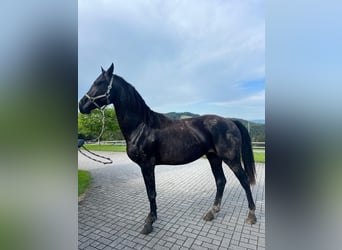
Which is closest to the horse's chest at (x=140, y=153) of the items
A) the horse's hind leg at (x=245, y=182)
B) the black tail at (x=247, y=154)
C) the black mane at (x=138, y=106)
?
the black mane at (x=138, y=106)

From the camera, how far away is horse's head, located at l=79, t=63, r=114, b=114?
236cm

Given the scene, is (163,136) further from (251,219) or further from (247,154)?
(251,219)

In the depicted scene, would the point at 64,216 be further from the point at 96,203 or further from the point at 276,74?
the point at 96,203

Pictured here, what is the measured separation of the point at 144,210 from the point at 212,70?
108 inches

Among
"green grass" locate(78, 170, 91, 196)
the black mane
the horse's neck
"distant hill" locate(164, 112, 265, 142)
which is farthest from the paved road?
the black mane

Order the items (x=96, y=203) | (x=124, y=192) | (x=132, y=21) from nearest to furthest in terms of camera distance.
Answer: (x=132, y=21)
(x=96, y=203)
(x=124, y=192)

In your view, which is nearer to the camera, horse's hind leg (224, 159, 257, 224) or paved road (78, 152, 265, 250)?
paved road (78, 152, 265, 250)

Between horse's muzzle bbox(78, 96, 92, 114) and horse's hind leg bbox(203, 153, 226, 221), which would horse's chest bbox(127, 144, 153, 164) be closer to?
horse's muzzle bbox(78, 96, 92, 114)

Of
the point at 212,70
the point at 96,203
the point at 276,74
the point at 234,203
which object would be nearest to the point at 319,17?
the point at 276,74

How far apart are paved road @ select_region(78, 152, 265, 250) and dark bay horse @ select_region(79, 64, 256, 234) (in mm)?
208

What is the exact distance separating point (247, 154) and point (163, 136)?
141cm

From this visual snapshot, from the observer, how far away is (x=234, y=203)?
324cm

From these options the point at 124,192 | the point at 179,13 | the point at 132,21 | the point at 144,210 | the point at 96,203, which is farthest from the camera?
the point at 124,192

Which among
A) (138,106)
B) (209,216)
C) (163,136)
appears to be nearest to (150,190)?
(163,136)
